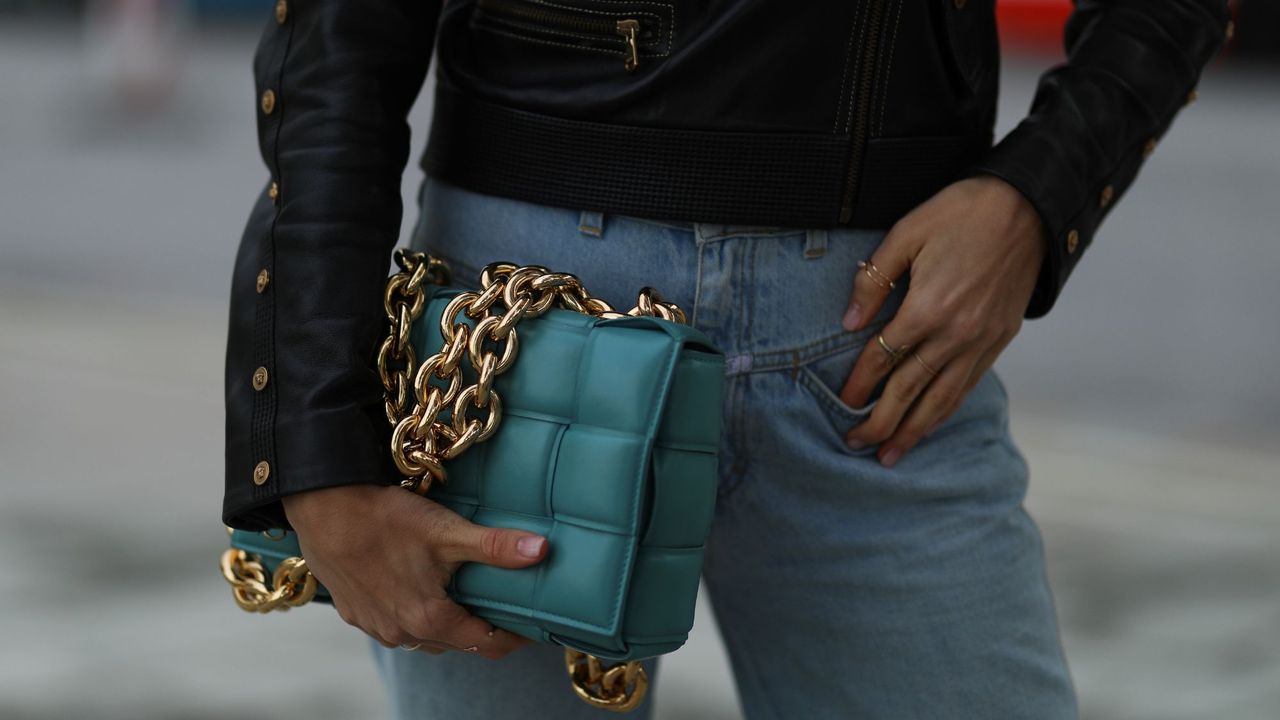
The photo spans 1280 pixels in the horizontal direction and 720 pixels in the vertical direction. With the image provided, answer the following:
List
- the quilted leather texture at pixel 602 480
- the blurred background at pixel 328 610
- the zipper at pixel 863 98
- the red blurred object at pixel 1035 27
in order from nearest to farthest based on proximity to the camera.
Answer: the quilted leather texture at pixel 602 480 < the zipper at pixel 863 98 < the blurred background at pixel 328 610 < the red blurred object at pixel 1035 27

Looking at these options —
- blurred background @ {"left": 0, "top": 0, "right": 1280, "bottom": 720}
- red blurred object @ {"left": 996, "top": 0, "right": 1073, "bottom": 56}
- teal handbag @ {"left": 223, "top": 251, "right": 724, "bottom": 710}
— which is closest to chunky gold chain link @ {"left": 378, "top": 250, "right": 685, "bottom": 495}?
teal handbag @ {"left": 223, "top": 251, "right": 724, "bottom": 710}

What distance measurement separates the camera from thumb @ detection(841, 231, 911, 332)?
3.87 feet

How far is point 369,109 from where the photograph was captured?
1.17 m

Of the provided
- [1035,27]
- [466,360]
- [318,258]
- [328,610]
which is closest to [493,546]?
A: [466,360]

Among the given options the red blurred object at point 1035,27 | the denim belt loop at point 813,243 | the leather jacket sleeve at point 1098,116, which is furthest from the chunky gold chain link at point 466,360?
the red blurred object at point 1035,27

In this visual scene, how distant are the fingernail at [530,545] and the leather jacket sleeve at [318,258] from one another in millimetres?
120

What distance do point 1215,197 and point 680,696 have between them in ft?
15.8

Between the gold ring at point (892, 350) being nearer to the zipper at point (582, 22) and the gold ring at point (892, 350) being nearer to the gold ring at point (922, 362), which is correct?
the gold ring at point (922, 362)

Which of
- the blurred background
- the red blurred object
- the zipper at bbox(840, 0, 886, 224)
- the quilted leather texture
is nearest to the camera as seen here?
the quilted leather texture

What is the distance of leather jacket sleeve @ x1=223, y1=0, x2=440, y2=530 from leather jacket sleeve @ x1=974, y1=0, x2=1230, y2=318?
50cm

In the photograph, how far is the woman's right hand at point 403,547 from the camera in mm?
1074

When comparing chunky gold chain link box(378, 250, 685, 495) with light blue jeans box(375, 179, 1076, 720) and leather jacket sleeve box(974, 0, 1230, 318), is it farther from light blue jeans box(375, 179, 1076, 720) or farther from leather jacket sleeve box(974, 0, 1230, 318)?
leather jacket sleeve box(974, 0, 1230, 318)

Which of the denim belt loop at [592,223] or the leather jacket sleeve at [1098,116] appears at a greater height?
the leather jacket sleeve at [1098,116]

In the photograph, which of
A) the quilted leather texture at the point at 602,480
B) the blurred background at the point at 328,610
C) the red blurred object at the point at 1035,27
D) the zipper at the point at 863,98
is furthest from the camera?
the red blurred object at the point at 1035,27
